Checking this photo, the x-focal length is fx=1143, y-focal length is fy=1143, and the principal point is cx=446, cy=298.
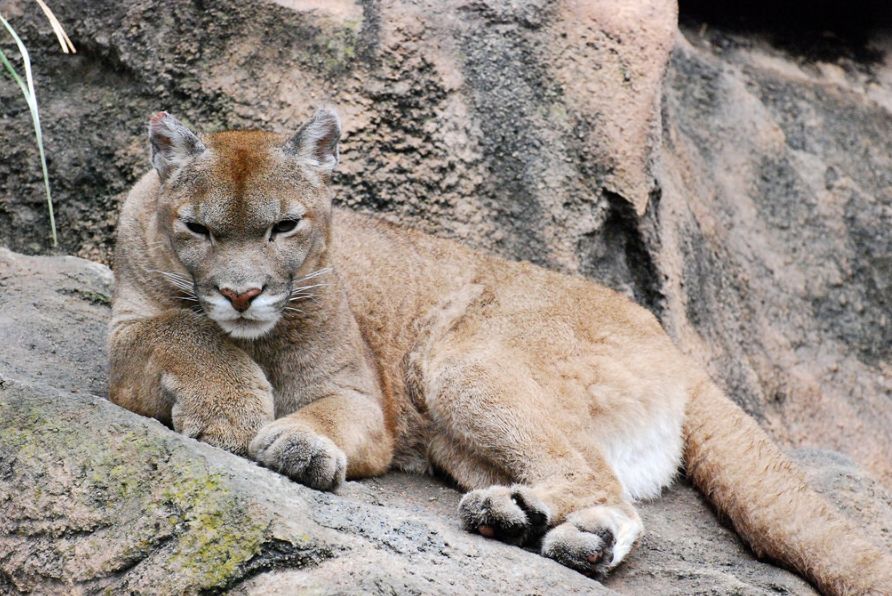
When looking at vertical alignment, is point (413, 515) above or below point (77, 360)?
above

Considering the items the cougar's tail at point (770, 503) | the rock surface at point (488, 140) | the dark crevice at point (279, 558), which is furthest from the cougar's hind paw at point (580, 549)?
the rock surface at point (488, 140)

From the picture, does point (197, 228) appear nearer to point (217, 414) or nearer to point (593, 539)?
point (217, 414)

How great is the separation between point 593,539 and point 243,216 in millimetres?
1872

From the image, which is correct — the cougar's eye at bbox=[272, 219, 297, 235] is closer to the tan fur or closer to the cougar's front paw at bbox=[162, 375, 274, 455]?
the tan fur

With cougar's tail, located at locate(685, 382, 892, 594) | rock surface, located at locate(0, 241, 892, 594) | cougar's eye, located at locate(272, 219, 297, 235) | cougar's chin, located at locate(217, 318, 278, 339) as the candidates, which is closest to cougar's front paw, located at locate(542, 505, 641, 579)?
rock surface, located at locate(0, 241, 892, 594)

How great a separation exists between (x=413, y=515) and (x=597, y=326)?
5.61ft

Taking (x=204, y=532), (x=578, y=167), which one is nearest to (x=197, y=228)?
(x=204, y=532)

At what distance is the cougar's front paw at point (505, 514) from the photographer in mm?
4297

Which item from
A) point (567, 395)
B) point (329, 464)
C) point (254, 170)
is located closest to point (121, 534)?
point (329, 464)

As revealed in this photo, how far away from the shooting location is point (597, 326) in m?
5.54

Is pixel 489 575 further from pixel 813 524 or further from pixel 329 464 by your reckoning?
pixel 813 524

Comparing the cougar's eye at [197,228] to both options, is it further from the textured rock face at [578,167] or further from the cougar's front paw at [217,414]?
the textured rock face at [578,167]

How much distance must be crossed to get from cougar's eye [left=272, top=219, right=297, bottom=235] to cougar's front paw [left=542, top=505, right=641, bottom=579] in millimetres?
1638

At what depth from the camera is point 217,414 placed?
4.41m
